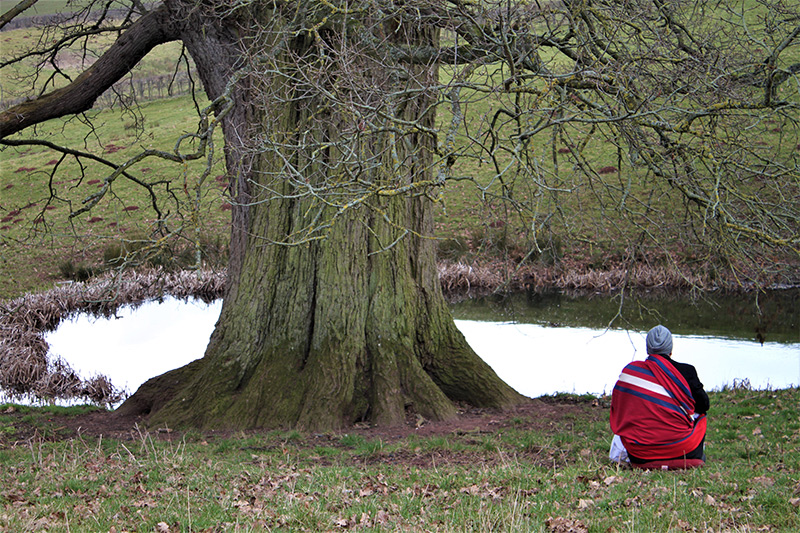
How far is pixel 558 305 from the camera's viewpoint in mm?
20500

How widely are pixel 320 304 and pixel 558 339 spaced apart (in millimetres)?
9616

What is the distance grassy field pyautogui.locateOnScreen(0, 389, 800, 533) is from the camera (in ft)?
14.9

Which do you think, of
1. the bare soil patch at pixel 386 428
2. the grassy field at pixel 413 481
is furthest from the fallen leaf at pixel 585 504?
the bare soil patch at pixel 386 428

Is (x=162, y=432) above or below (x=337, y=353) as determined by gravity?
below

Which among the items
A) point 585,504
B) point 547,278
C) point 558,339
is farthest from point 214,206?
point 585,504

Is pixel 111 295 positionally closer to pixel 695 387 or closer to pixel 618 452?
pixel 618 452

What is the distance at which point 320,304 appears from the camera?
916cm

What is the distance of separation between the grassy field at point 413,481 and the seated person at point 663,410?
0.31 meters

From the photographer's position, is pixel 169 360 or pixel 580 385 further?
pixel 169 360

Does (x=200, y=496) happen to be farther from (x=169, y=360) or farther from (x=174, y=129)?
(x=174, y=129)

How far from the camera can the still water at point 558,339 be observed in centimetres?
1437

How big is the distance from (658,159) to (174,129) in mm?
34698

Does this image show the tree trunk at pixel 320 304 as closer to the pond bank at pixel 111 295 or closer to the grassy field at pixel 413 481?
the grassy field at pixel 413 481

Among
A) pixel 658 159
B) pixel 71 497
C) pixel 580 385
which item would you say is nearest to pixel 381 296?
pixel 658 159
